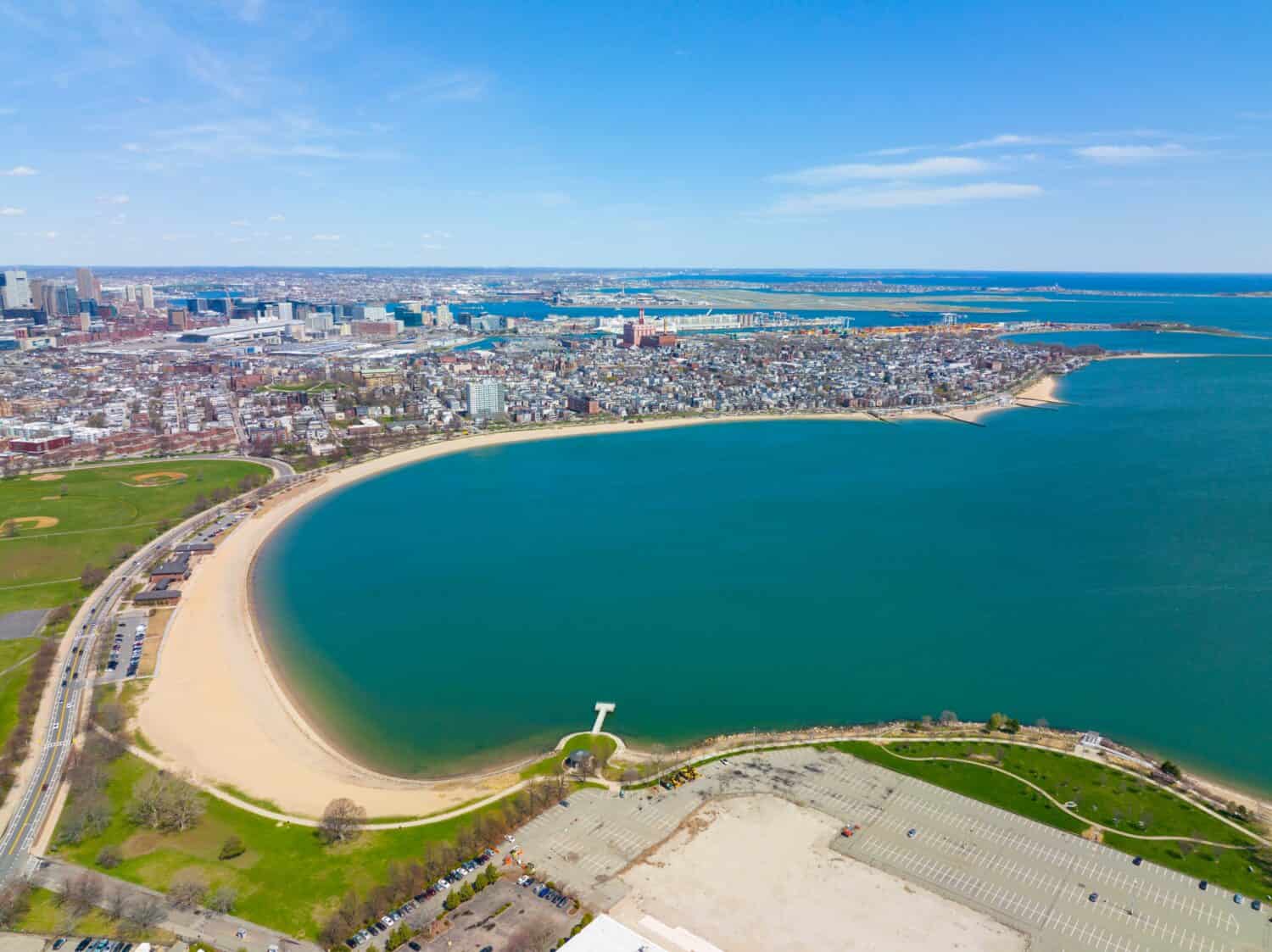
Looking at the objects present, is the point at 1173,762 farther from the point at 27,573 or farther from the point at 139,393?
the point at 139,393

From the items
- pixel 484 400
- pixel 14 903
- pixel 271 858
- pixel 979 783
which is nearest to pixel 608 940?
pixel 271 858

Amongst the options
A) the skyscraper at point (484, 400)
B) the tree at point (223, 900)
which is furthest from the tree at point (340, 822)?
the skyscraper at point (484, 400)

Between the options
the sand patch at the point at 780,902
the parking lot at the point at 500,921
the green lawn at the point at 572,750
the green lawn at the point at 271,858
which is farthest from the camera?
the green lawn at the point at 572,750

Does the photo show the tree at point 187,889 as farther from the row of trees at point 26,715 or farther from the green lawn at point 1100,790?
the green lawn at point 1100,790

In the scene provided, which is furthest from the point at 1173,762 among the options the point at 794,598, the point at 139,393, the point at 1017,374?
the point at 139,393

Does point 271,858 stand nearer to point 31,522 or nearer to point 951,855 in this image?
point 951,855
